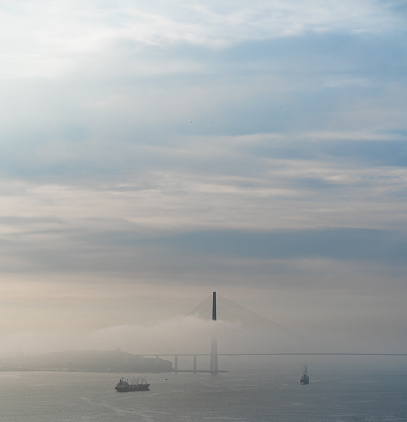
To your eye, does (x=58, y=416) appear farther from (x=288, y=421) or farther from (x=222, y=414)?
(x=288, y=421)

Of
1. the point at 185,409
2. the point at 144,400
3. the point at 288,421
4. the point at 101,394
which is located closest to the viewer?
the point at 288,421

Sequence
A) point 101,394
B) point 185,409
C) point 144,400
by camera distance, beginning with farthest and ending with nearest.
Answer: point 101,394 → point 144,400 → point 185,409

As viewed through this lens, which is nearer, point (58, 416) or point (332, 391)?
point (58, 416)

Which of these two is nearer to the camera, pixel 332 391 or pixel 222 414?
pixel 222 414

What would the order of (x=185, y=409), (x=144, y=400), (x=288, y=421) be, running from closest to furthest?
(x=288, y=421) → (x=185, y=409) → (x=144, y=400)

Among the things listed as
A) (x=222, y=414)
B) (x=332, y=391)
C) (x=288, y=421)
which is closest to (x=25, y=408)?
(x=222, y=414)

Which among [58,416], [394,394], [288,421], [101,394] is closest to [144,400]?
[101,394]

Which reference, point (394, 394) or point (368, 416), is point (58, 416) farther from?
point (394, 394)

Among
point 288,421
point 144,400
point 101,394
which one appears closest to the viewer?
point 288,421
